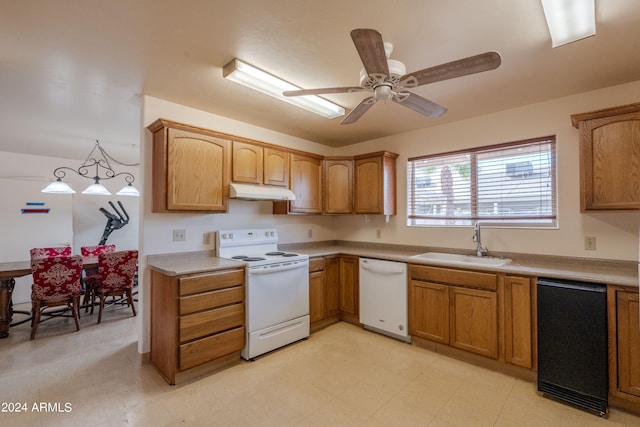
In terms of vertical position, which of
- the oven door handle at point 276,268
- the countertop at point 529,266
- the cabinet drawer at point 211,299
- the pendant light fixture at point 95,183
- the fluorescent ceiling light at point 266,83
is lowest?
the cabinet drawer at point 211,299

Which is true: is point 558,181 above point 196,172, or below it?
below

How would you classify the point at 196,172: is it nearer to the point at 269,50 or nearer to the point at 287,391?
the point at 269,50

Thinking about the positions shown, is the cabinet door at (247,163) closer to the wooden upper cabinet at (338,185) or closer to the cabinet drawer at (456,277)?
the wooden upper cabinet at (338,185)

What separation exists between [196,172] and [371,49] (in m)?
2.04

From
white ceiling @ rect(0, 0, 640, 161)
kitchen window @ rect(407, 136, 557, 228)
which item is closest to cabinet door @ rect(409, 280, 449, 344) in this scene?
kitchen window @ rect(407, 136, 557, 228)

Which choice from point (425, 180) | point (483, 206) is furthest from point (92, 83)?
point (483, 206)

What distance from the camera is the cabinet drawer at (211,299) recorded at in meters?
2.40

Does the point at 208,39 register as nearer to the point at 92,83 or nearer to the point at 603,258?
the point at 92,83

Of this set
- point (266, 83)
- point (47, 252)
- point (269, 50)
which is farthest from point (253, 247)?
point (47, 252)

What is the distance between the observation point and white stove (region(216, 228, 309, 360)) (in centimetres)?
281

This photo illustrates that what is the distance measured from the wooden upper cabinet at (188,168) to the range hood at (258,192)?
10 centimetres

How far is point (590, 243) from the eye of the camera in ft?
8.53

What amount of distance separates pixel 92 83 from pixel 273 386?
2.93 meters

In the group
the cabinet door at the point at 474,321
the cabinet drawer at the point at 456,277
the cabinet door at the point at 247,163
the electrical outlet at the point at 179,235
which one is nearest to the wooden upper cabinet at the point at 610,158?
the cabinet drawer at the point at 456,277
